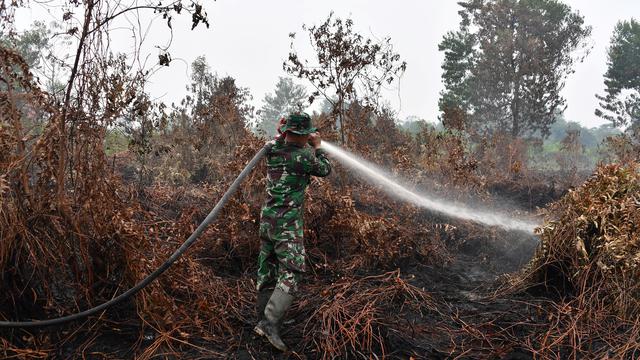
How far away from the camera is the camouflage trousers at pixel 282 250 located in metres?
3.68

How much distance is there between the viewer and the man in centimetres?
374

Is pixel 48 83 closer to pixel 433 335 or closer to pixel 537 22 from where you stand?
pixel 433 335

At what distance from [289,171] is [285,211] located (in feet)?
1.08

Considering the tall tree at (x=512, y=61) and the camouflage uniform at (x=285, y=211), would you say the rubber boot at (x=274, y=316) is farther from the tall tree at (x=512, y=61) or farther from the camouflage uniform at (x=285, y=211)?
the tall tree at (x=512, y=61)

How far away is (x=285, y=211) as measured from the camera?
12.5 feet

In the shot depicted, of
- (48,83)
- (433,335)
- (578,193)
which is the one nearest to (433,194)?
(578,193)

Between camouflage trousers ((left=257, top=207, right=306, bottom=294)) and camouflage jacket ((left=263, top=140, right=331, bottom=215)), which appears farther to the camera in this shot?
camouflage jacket ((left=263, top=140, right=331, bottom=215))

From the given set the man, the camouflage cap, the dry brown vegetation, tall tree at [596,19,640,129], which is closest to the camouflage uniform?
the man

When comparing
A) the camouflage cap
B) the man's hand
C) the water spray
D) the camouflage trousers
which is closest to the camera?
the camouflage trousers

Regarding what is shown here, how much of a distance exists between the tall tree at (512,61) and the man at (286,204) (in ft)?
43.7

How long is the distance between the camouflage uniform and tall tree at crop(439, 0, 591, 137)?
13.3 metres

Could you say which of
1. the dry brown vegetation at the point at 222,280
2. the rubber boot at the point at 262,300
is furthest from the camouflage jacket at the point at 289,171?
the dry brown vegetation at the point at 222,280

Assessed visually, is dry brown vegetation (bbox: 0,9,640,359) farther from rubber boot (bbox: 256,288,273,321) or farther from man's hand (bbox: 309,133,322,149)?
man's hand (bbox: 309,133,322,149)

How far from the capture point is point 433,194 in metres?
8.84
